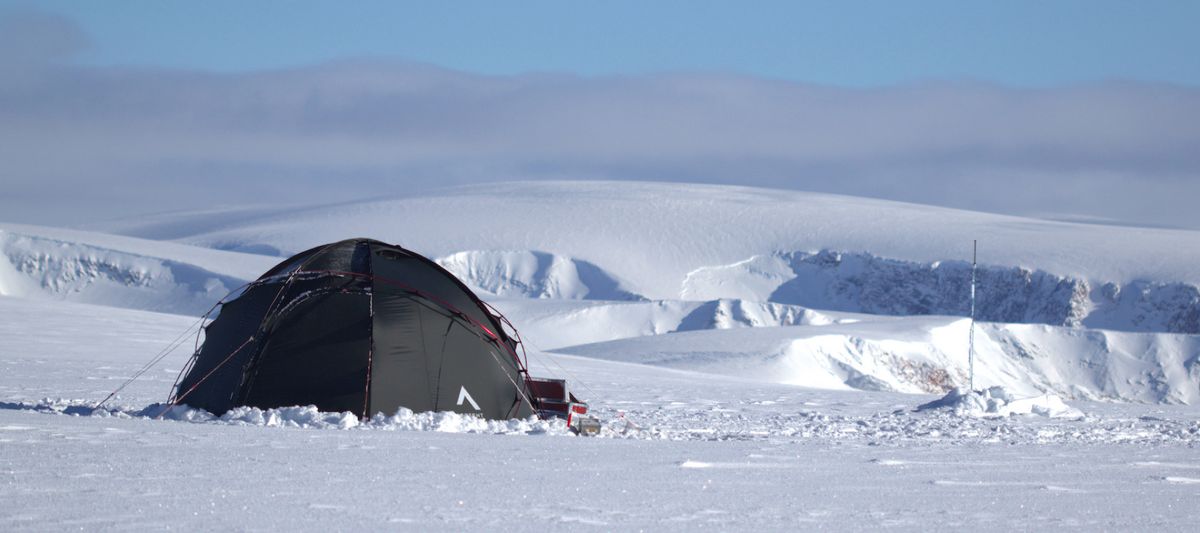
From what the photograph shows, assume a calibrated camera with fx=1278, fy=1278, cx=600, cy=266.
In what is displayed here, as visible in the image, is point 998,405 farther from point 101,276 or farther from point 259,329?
point 101,276

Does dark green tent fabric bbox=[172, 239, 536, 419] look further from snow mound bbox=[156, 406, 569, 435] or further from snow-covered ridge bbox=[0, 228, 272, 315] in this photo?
snow-covered ridge bbox=[0, 228, 272, 315]

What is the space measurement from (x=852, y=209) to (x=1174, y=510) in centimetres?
8024

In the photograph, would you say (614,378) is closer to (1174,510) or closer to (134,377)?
(134,377)

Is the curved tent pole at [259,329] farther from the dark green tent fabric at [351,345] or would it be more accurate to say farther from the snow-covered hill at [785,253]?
the snow-covered hill at [785,253]

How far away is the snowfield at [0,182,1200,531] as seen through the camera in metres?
7.71

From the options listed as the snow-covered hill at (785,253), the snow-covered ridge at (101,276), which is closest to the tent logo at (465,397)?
the snow-covered ridge at (101,276)

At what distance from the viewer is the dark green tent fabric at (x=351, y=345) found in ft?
40.5

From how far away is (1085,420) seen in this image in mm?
17828

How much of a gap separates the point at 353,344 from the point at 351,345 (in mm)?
22

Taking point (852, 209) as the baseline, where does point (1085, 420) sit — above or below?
below

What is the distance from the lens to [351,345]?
12.3 m

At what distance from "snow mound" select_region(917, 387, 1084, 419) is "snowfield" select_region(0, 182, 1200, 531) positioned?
7 centimetres

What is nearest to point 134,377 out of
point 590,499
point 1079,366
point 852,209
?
point 590,499

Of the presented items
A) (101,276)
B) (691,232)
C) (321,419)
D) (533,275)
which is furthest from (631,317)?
(321,419)
